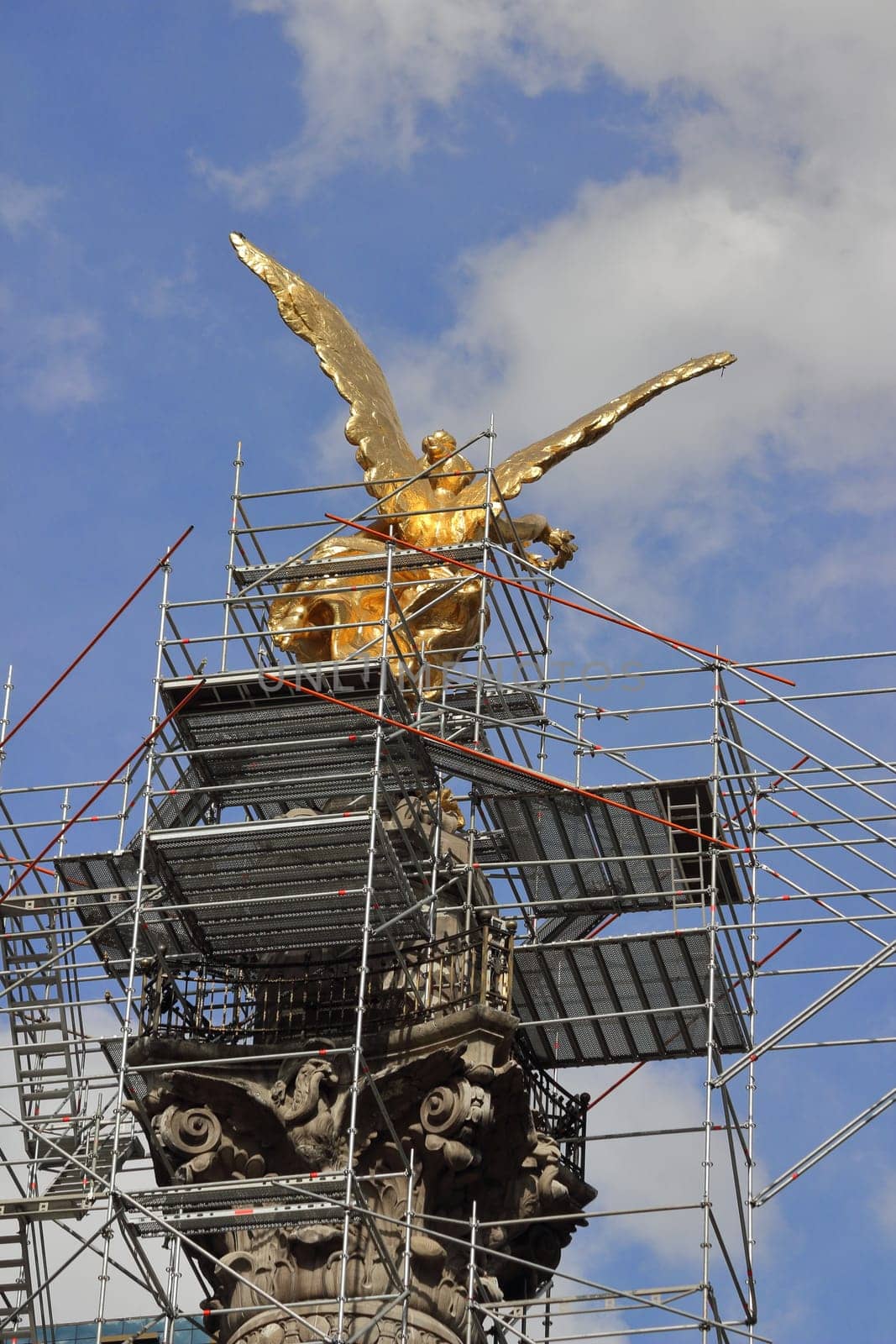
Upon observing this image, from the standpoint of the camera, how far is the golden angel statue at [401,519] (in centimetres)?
4622

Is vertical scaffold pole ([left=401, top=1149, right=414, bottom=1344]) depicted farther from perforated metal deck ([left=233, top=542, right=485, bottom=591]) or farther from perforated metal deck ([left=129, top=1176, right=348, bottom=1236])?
perforated metal deck ([left=233, top=542, right=485, bottom=591])

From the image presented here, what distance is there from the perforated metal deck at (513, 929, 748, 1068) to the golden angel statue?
156 inches

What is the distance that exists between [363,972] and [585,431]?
10818 mm

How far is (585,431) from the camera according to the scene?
161ft

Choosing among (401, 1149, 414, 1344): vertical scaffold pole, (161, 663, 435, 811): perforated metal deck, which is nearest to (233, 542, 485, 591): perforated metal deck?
(161, 663, 435, 811): perforated metal deck

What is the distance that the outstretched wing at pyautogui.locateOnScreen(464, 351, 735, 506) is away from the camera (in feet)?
160

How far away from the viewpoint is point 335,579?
47.1 m

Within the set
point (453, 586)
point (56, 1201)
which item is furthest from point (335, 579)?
point (56, 1201)

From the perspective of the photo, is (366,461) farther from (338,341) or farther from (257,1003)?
(257,1003)

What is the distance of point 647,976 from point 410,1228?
6.12 meters

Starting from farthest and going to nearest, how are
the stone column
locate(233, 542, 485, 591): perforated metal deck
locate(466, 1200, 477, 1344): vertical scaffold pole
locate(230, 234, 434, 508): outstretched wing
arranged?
locate(230, 234, 434, 508): outstretched wing < locate(233, 542, 485, 591): perforated metal deck < locate(466, 1200, 477, 1344): vertical scaffold pole < the stone column

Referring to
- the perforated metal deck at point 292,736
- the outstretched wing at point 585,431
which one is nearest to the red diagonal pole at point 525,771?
the perforated metal deck at point 292,736

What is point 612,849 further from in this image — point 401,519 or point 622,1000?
point 401,519

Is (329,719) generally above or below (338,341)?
below
